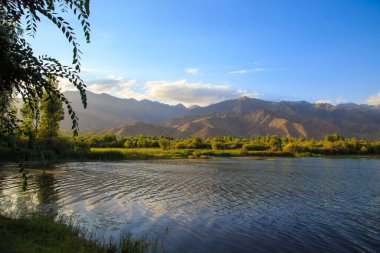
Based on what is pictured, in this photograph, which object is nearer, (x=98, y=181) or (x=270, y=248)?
(x=270, y=248)

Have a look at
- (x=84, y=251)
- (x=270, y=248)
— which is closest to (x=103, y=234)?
(x=84, y=251)

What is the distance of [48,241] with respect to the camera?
13141 millimetres

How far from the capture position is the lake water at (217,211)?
17.7m

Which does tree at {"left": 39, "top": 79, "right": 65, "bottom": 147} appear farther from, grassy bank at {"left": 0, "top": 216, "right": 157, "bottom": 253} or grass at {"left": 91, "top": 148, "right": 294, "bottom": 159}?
grassy bank at {"left": 0, "top": 216, "right": 157, "bottom": 253}

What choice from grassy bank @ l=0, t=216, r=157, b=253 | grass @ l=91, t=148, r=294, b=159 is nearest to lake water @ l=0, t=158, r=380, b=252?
grassy bank @ l=0, t=216, r=157, b=253

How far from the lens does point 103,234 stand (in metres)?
17.5

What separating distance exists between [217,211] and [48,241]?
47.8ft

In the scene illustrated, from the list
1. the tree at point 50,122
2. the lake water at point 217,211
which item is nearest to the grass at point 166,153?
the tree at point 50,122

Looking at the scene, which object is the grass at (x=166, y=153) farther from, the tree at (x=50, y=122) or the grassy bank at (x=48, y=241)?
the grassy bank at (x=48, y=241)

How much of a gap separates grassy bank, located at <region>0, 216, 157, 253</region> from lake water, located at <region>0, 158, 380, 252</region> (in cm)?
200

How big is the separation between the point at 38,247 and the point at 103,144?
119604 millimetres

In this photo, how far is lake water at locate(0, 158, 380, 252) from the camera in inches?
697

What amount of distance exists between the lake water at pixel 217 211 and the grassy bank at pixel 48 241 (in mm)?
2003

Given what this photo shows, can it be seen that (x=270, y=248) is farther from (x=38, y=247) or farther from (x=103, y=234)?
(x=38, y=247)
